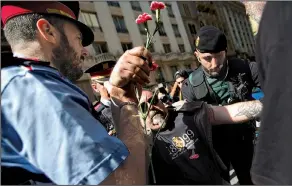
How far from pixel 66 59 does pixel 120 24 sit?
23.8 m

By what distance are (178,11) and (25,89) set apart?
30775mm

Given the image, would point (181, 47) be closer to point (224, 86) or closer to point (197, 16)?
point (197, 16)

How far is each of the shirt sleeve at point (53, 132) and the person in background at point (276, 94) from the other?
0.52 metres

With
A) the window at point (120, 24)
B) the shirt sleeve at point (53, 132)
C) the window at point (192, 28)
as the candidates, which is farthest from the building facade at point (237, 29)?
the shirt sleeve at point (53, 132)

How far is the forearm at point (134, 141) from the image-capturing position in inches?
51.6

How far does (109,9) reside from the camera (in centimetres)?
2377

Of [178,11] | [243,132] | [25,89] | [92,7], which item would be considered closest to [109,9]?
[92,7]

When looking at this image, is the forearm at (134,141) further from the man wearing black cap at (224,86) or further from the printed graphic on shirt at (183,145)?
the man wearing black cap at (224,86)

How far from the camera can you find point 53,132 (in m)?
0.96

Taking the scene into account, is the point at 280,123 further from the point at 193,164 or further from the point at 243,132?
the point at 243,132

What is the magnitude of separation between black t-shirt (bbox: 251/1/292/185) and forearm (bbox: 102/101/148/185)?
0.54m

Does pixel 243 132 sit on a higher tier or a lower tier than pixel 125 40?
lower

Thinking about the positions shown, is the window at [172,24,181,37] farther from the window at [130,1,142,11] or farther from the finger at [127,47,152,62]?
the finger at [127,47,152,62]

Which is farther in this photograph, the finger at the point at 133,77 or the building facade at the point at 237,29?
the building facade at the point at 237,29
